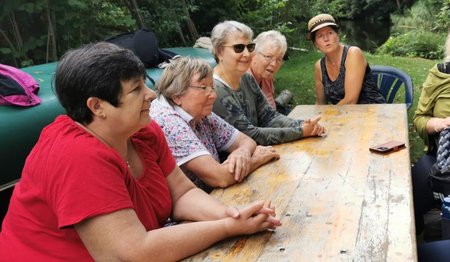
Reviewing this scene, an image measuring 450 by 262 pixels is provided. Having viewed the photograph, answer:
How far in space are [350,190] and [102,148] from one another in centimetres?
107

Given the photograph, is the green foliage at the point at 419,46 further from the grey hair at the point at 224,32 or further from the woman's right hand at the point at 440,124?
the grey hair at the point at 224,32

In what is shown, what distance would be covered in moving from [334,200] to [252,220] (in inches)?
18.1

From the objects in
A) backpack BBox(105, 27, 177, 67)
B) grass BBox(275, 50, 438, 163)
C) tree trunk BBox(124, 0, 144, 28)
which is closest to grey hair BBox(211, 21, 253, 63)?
backpack BBox(105, 27, 177, 67)

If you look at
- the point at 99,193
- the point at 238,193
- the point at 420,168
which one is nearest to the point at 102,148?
the point at 99,193

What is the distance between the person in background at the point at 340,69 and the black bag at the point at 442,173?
1.26 metres

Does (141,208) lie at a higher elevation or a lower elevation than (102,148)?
lower

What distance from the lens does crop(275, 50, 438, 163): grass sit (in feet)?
19.2

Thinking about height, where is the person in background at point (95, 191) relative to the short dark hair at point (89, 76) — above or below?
below

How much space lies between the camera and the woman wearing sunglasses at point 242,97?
9.49 ft

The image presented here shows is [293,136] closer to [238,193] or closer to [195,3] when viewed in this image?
[238,193]

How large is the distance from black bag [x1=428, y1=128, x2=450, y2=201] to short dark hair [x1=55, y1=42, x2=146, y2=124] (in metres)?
1.85

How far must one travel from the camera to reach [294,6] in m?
9.95

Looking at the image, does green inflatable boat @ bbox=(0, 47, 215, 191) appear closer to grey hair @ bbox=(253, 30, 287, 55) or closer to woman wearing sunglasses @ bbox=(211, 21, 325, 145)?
woman wearing sunglasses @ bbox=(211, 21, 325, 145)

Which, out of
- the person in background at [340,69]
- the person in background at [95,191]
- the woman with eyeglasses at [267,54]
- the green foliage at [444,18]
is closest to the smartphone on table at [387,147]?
the person in background at [95,191]
